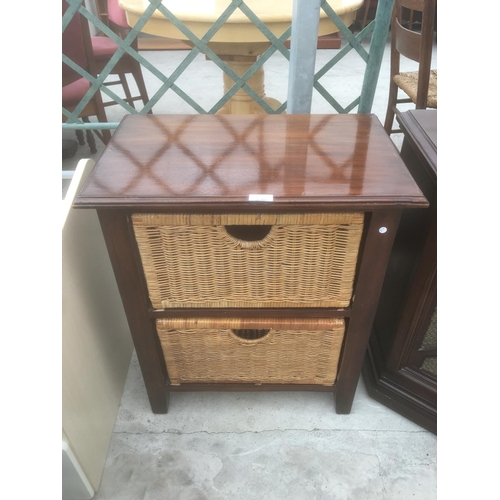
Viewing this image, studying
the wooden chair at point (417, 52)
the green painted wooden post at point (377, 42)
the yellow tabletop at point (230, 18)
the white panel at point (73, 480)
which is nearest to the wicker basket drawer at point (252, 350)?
the white panel at point (73, 480)

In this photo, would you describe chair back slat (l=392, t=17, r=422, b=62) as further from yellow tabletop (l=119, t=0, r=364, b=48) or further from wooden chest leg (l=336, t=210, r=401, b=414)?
wooden chest leg (l=336, t=210, r=401, b=414)

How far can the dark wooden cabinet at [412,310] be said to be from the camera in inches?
34.2

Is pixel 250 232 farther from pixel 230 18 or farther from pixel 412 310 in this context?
pixel 230 18

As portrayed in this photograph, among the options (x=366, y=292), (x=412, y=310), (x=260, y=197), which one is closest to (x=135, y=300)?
(x=260, y=197)

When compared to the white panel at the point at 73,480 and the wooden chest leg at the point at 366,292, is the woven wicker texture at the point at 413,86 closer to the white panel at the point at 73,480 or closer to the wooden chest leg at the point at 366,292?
the wooden chest leg at the point at 366,292

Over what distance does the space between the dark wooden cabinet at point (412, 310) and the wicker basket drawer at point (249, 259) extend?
0.19 metres

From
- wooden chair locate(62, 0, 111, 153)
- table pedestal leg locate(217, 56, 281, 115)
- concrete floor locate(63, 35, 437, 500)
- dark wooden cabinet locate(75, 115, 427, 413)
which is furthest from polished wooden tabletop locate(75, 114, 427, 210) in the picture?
wooden chair locate(62, 0, 111, 153)

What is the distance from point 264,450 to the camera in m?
1.07

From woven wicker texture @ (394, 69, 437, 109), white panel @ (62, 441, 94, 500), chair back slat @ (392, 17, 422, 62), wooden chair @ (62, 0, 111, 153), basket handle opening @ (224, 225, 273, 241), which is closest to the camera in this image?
white panel @ (62, 441, 94, 500)

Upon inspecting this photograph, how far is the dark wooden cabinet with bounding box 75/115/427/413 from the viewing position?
2.35ft

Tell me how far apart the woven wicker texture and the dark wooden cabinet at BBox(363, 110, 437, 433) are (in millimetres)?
1095

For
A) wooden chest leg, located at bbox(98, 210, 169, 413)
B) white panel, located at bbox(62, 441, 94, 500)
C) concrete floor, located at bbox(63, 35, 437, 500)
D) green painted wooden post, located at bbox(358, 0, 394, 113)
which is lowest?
concrete floor, located at bbox(63, 35, 437, 500)

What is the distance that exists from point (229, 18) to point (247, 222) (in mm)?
673

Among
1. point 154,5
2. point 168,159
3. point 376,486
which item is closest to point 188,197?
point 168,159
